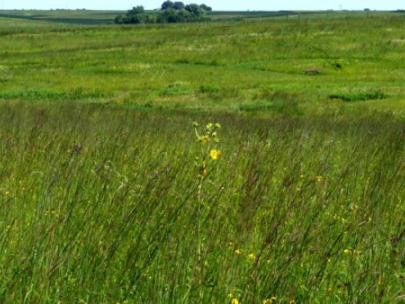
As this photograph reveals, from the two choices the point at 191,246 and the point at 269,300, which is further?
the point at 191,246

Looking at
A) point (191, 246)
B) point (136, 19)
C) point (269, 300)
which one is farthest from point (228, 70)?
point (136, 19)

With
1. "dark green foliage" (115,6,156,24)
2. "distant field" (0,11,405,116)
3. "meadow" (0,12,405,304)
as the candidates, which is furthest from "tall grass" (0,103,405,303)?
"dark green foliage" (115,6,156,24)

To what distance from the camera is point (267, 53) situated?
47.3 meters

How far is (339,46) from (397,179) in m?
45.3

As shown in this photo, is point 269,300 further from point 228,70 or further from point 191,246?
point 228,70

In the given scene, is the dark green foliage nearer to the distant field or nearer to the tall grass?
the distant field

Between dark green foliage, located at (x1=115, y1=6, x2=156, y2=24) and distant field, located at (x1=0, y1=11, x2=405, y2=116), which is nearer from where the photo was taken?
distant field, located at (x1=0, y1=11, x2=405, y2=116)

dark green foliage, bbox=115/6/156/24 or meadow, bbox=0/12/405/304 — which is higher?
meadow, bbox=0/12/405/304

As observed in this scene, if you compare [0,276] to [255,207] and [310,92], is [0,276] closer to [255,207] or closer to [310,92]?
[255,207]

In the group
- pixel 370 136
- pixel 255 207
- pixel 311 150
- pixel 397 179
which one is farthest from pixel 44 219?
pixel 370 136

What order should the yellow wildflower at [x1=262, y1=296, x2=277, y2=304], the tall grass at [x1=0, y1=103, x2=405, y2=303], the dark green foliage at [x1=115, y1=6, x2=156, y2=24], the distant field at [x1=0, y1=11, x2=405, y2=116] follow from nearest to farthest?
the yellow wildflower at [x1=262, y1=296, x2=277, y2=304], the tall grass at [x1=0, y1=103, x2=405, y2=303], the distant field at [x1=0, y1=11, x2=405, y2=116], the dark green foliage at [x1=115, y1=6, x2=156, y2=24]

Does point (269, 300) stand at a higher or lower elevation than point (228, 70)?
higher

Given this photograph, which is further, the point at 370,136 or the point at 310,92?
the point at 310,92

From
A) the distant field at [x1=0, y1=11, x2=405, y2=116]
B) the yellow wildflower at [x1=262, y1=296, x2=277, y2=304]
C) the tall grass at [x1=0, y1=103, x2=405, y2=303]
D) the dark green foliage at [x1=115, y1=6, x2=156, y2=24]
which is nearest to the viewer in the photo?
the yellow wildflower at [x1=262, y1=296, x2=277, y2=304]
